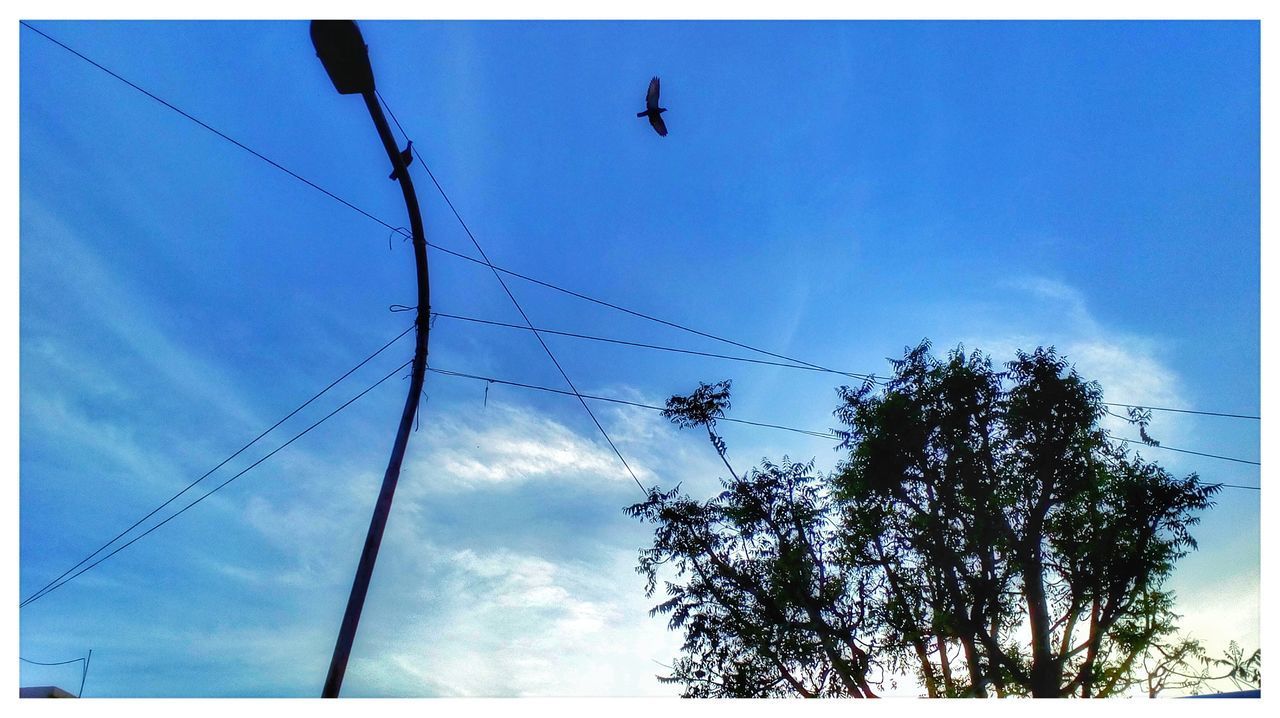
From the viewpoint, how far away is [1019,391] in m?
13.1

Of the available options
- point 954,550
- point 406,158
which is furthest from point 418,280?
point 954,550

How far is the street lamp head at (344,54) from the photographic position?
19.5 ft

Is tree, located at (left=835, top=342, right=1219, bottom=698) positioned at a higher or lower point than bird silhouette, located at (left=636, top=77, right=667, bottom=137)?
lower

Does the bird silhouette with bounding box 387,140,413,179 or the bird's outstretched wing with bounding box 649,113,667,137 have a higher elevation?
the bird's outstretched wing with bounding box 649,113,667,137

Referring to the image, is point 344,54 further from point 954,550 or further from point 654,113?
point 954,550

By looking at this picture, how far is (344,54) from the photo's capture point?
612 cm

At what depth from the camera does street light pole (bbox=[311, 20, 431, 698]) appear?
5871 millimetres

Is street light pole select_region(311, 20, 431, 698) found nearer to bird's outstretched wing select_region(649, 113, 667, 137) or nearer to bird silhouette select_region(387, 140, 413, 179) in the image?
bird silhouette select_region(387, 140, 413, 179)

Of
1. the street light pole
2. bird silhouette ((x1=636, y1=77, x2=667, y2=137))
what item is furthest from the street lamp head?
bird silhouette ((x1=636, y1=77, x2=667, y2=137))

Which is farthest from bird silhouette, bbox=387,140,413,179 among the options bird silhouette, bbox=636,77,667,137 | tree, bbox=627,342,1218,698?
tree, bbox=627,342,1218,698

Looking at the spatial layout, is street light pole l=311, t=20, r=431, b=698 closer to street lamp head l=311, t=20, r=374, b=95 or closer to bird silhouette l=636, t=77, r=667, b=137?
street lamp head l=311, t=20, r=374, b=95

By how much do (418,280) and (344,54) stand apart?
92.4 inches

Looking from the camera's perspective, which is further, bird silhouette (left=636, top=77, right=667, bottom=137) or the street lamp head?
bird silhouette (left=636, top=77, right=667, bottom=137)

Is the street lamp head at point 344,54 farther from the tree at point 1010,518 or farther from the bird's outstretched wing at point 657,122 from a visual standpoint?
the tree at point 1010,518
